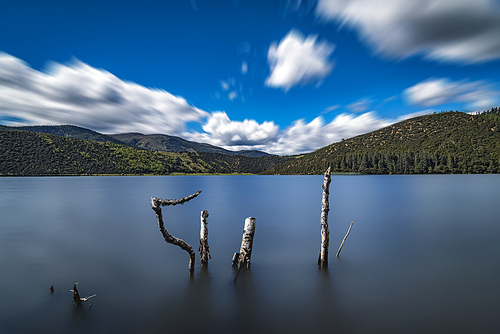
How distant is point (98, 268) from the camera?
14.0 meters

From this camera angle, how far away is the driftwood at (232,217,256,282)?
41.9 feet

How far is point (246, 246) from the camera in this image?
13.2 metres

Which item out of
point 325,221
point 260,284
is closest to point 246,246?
point 260,284

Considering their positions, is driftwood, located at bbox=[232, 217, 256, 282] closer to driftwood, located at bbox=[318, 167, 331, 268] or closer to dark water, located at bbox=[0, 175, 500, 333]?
dark water, located at bbox=[0, 175, 500, 333]

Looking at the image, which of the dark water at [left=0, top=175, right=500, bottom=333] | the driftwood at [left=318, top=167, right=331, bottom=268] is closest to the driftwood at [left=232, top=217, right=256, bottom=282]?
the dark water at [left=0, top=175, right=500, bottom=333]

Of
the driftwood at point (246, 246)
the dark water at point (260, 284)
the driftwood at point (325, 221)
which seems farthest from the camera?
the driftwood at point (325, 221)

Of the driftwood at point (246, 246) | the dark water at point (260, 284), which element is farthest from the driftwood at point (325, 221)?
the driftwood at point (246, 246)

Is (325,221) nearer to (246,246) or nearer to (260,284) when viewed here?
(246,246)

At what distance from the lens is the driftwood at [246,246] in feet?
41.9

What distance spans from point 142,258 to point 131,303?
21.1ft

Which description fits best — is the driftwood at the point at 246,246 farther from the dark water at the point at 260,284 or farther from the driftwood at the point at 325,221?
the driftwood at the point at 325,221

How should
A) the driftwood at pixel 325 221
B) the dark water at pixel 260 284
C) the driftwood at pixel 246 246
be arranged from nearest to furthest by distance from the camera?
the dark water at pixel 260 284 < the driftwood at pixel 246 246 < the driftwood at pixel 325 221

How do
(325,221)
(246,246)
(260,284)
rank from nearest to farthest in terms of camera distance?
(260,284) → (246,246) → (325,221)

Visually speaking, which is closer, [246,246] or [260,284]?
[260,284]
